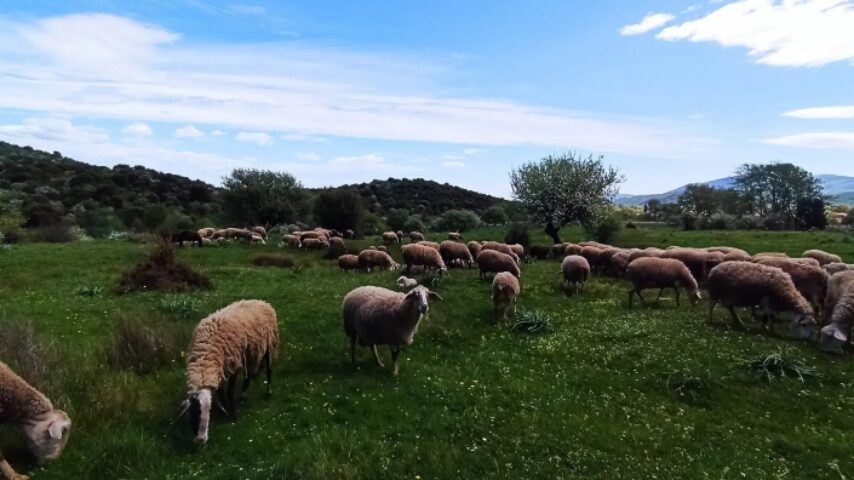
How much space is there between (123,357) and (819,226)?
267 feet

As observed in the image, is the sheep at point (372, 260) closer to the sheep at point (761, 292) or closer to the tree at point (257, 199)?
the sheep at point (761, 292)

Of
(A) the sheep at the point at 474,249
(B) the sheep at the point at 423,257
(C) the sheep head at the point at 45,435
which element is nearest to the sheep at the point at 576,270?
(B) the sheep at the point at 423,257

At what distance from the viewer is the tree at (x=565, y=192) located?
159ft

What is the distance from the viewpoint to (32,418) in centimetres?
872

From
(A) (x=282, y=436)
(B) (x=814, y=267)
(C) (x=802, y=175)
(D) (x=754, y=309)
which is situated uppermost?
(C) (x=802, y=175)

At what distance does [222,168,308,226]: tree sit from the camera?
2355 inches

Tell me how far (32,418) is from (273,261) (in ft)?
87.0

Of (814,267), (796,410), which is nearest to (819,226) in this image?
(814,267)

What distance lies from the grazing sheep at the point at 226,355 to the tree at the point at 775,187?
96680 millimetres

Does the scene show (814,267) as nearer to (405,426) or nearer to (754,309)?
(754,309)

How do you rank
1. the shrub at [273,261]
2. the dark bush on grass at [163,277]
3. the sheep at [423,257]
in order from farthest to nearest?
the shrub at [273,261]
the sheep at [423,257]
the dark bush on grass at [163,277]

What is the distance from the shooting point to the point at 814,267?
17.8m

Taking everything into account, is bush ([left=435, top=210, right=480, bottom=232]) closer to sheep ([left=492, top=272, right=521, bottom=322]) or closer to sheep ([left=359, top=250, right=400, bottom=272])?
sheep ([left=359, top=250, right=400, bottom=272])

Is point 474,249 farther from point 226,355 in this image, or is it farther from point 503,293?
point 226,355
